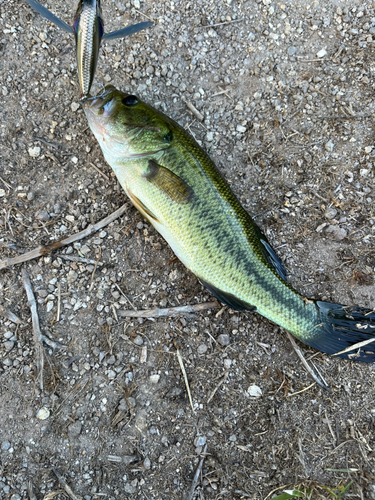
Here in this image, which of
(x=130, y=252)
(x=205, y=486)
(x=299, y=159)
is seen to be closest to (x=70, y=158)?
(x=130, y=252)

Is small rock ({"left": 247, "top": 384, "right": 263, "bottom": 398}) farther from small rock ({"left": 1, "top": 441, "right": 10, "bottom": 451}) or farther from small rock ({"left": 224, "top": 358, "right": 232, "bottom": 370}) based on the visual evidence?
small rock ({"left": 1, "top": 441, "right": 10, "bottom": 451})

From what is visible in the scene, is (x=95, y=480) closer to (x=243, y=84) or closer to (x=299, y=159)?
(x=299, y=159)

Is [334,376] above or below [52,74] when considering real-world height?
below

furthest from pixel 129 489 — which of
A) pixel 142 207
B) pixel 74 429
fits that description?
pixel 142 207


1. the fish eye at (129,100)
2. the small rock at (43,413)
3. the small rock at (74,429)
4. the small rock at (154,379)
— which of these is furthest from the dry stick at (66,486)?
the fish eye at (129,100)

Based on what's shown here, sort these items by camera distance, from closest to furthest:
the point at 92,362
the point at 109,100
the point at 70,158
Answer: the point at 109,100 < the point at 92,362 < the point at 70,158

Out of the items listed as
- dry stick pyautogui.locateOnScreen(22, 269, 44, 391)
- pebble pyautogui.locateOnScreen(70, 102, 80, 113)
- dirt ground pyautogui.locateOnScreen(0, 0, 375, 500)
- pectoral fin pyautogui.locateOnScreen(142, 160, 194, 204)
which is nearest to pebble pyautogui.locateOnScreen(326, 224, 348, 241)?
dirt ground pyautogui.locateOnScreen(0, 0, 375, 500)
